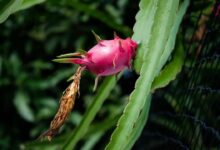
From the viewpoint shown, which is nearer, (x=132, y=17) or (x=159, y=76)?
(x=159, y=76)

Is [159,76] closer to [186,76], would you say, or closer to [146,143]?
[186,76]

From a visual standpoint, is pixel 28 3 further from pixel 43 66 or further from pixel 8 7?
pixel 43 66

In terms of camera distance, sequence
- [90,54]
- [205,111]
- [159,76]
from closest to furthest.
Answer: [90,54] → [159,76] → [205,111]

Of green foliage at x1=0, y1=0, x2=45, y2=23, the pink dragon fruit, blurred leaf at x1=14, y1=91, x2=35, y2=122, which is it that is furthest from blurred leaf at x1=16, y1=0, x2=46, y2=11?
blurred leaf at x1=14, y1=91, x2=35, y2=122

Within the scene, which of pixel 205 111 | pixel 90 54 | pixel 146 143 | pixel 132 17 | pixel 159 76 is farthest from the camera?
pixel 132 17

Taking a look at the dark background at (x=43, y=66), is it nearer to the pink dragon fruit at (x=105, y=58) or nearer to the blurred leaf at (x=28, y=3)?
the blurred leaf at (x=28, y=3)

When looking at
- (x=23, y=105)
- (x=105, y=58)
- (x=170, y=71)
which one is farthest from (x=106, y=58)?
(x=23, y=105)

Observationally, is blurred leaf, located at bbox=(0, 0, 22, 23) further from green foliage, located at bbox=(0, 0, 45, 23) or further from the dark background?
the dark background

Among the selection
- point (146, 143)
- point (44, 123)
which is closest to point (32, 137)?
point (44, 123)

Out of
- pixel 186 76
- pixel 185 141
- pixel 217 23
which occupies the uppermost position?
pixel 217 23
